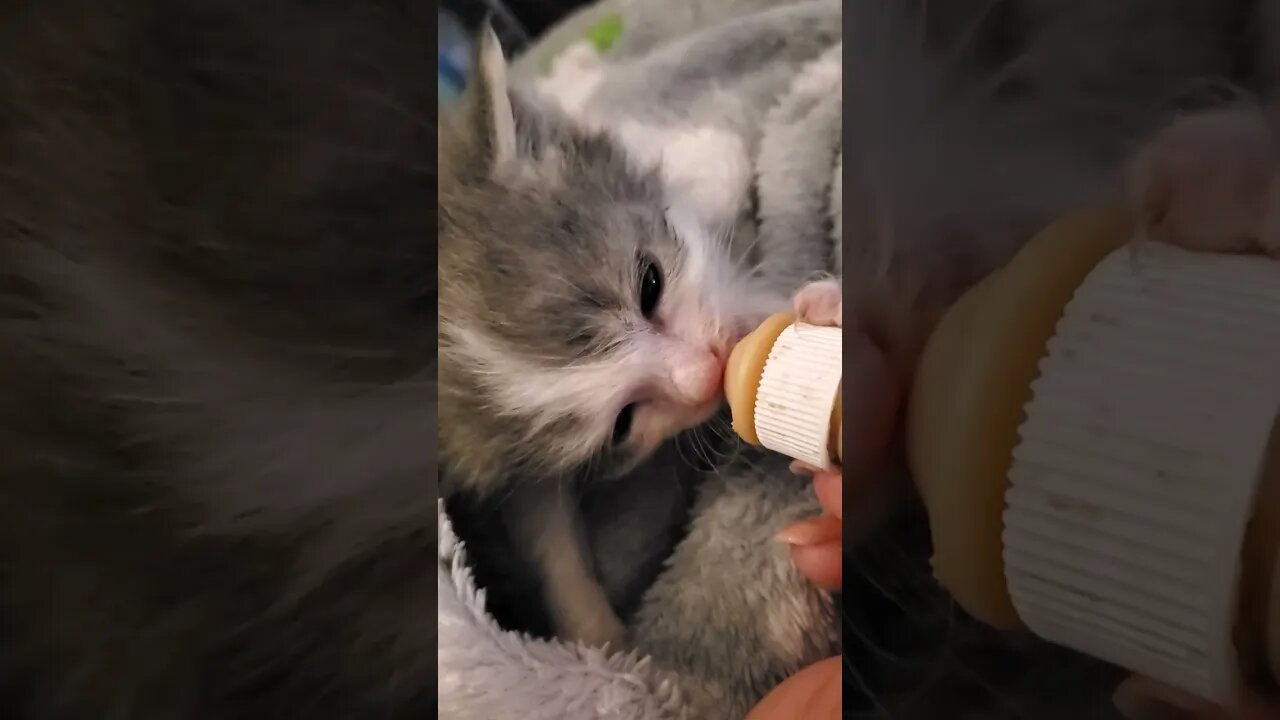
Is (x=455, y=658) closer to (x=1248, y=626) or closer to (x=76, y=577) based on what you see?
(x=76, y=577)

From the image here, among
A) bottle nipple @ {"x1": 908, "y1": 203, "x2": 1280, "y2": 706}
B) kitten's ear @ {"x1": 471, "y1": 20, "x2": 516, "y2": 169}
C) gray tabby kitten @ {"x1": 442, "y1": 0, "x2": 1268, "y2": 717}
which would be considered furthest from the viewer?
kitten's ear @ {"x1": 471, "y1": 20, "x2": 516, "y2": 169}

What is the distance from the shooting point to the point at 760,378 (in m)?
0.55

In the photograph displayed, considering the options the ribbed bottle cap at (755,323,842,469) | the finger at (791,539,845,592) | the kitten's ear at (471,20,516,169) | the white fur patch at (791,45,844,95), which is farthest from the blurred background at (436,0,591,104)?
the finger at (791,539,845,592)

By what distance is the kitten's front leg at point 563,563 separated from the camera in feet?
1.99

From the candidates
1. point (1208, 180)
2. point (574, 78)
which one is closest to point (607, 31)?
point (574, 78)

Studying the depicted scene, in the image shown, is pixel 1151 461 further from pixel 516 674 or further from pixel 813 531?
pixel 516 674

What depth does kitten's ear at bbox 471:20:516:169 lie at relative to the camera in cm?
62

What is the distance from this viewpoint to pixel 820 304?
56 centimetres

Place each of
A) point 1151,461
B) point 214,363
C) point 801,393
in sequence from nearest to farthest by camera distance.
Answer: point 1151,461 → point 801,393 → point 214,363

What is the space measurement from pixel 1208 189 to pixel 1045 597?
22 cm

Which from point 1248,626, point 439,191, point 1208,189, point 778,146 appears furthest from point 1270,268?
point 439,191

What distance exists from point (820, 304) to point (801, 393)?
6 cm

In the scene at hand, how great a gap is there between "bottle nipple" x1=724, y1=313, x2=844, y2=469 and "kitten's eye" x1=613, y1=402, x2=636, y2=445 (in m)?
0.07

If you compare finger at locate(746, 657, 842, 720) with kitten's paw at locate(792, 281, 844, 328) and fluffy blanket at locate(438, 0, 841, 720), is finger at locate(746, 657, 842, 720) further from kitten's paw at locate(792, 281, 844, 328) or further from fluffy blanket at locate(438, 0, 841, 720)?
kitten's paw at locate(792, 281, 844, 328)
